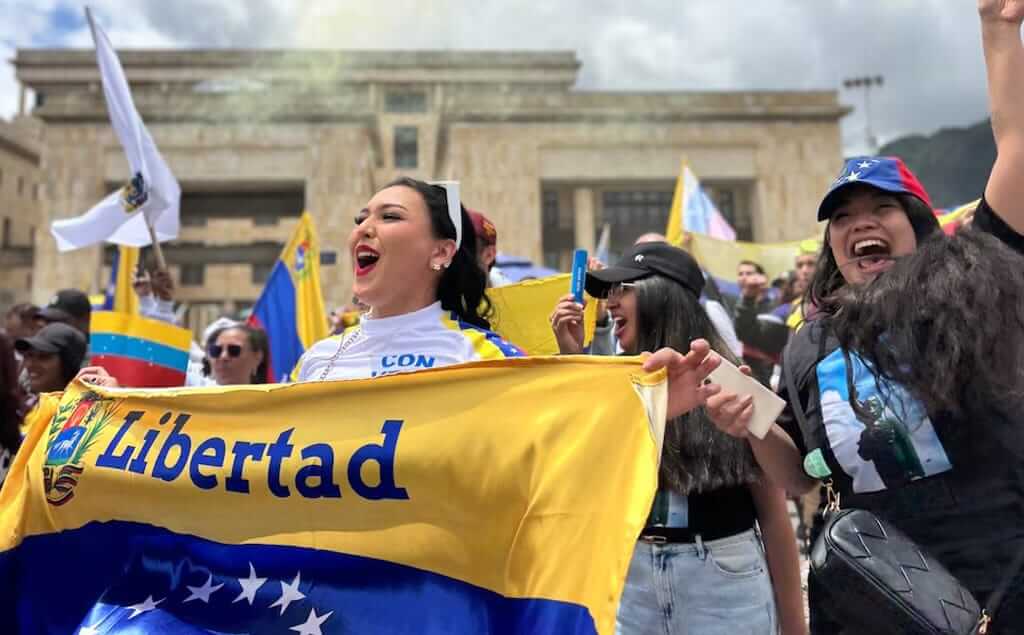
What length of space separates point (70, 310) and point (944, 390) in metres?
5.92

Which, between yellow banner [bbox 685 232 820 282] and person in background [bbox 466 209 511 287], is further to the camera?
yellow banner [bbox 685 232 820 282]

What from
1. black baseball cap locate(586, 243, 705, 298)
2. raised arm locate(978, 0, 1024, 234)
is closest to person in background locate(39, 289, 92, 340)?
black baseball cap locate(586, 243, 705, 298)

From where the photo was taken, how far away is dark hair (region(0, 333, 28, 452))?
2990mm

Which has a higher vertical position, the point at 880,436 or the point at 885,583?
the point at 880,436

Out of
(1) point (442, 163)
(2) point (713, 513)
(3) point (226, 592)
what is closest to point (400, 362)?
(3) point (226, 592)

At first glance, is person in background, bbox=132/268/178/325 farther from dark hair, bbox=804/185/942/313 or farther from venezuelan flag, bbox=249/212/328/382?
dark hair, bbox=804/185/942/313

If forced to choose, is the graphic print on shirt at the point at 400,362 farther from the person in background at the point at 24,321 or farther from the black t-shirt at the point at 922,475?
the person in background at the point at 24,321

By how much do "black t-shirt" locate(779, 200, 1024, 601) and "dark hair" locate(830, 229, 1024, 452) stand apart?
0.10ft

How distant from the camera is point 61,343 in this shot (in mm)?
3619

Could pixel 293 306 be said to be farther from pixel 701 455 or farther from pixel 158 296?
pixel 701 455

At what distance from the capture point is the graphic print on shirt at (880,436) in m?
1.43

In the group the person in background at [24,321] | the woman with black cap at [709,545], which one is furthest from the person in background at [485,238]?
the person in background at [24,321]

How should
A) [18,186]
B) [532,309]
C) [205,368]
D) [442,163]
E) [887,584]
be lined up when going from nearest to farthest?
[887,584]
[532,309]
[205,368]
[442,163]
[18,186]

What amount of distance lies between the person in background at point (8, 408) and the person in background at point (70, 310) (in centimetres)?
244
